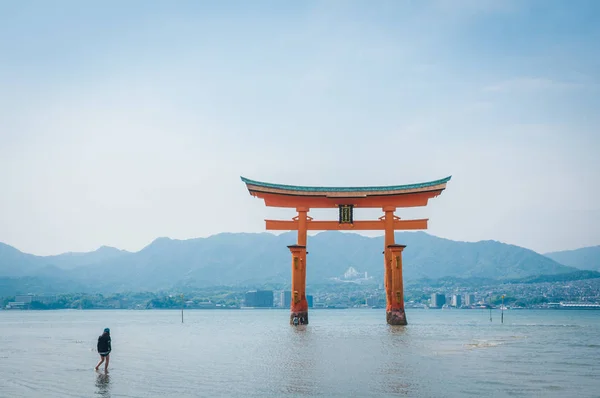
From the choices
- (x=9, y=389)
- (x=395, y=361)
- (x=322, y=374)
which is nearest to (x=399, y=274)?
(x=395, y=361)

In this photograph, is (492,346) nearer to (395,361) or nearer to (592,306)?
(395,361)

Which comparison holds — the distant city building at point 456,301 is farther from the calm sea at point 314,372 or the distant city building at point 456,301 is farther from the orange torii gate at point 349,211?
the calm sea at point 314,372

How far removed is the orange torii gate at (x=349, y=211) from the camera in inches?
1620

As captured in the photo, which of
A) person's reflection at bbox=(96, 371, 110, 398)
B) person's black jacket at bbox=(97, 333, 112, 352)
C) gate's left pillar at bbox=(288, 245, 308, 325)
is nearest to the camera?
person's reflection at bbox=(96, 371, 110, 398)

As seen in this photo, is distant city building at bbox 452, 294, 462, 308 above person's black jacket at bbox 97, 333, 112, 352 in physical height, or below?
above

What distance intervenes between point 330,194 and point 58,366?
2264 centimetres

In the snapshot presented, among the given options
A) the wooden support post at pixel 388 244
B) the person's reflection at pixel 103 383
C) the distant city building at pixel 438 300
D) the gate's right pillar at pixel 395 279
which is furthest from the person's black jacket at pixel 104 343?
the distant city building at pixel 438 300

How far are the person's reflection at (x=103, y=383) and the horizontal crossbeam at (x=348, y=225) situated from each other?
2264 centimetres

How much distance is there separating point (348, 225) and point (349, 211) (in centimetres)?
96

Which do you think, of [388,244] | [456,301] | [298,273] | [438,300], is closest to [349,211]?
[388,244]

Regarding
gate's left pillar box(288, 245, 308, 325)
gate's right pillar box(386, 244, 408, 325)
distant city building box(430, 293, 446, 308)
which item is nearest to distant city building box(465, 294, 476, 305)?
distant city building box(430, 293, 446, 308)

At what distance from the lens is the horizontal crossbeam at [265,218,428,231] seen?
4272 centimetres

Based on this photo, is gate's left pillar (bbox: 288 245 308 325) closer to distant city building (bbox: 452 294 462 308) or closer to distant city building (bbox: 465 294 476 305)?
distant city building (bbox: 452 294 462 308)

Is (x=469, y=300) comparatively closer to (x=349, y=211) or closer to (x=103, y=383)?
(x=349, y=211)
